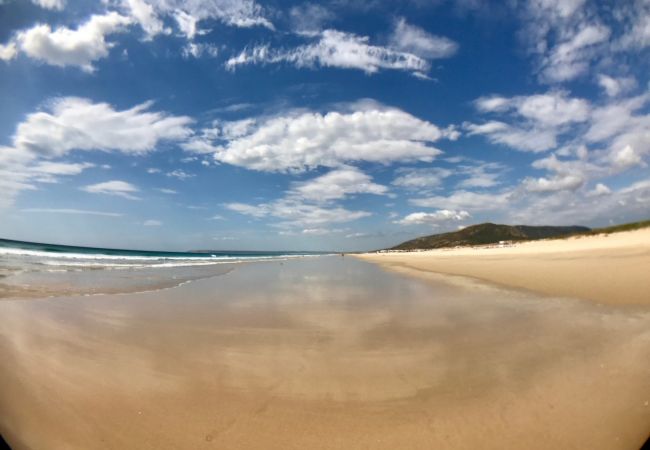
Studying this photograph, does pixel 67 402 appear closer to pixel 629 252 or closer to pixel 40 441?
pixel 40 441

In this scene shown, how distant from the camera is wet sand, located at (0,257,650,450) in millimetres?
3314

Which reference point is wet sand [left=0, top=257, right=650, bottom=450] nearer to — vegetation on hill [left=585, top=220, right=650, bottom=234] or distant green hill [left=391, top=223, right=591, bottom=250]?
vegetation on hill [left=585, top=220, right=650, bottom=234]

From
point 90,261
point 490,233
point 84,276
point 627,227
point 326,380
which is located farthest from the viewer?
point 490,233

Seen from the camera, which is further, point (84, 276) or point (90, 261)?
point (90, 261)

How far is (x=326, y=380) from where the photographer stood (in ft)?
15.4

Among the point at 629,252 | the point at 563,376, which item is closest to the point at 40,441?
the point at 563,376

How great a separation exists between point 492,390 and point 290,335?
411 cm

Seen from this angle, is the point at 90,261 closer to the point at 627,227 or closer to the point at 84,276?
the point at 84,276

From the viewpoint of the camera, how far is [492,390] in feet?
13.9

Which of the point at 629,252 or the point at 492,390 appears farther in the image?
the point at 629,252

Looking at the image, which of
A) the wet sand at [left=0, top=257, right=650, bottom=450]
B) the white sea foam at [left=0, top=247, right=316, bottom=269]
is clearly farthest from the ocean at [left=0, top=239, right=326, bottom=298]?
the wet sand at [left=0, top=257, right=650, bottom=450]

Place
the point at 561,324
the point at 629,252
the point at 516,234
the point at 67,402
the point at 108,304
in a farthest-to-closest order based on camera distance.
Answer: the point at 516,234
the point at 629,252
the point at 108,304
the point at 561,324
the point at 67,402

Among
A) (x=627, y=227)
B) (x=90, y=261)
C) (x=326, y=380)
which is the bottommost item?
(x=326, y=380)

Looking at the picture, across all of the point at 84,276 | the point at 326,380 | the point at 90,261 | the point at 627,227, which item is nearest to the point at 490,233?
the point at 627,227
